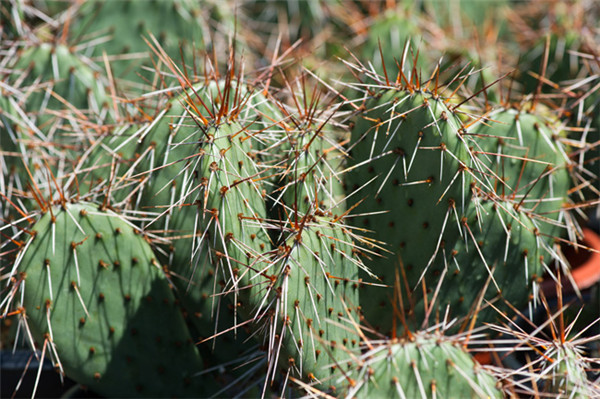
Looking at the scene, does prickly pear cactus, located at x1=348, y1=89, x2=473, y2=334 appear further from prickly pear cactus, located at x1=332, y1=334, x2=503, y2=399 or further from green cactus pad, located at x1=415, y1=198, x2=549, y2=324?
prickly pear cactus, located at x1=332, y1=334, x2=503, y2=399

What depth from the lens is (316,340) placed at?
1.21 m

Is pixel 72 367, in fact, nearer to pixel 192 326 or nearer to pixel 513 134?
pixel 192 326

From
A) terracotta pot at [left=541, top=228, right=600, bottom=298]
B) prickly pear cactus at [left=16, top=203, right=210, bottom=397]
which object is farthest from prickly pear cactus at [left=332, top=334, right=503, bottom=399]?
terracotta pot at [left=541, top=228, right=600, bottom=298]

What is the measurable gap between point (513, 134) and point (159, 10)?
1.26 metres

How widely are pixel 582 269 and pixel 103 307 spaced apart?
1.59 metres

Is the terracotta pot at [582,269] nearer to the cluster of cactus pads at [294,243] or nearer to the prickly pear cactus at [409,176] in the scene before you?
the cluster of cactus pads at [294,243]

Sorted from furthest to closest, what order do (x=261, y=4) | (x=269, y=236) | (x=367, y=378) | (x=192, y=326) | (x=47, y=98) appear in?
(x=261, y=4)
(x=47, y=98)
(x=192, y=326)
(x=269, y=236)
(x=367, y=378)

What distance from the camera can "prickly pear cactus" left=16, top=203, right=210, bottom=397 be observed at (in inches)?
51.8

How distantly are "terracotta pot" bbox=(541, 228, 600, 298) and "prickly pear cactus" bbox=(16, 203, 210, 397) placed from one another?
117 cm

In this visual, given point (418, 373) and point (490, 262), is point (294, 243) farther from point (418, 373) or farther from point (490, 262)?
point (490, 262)

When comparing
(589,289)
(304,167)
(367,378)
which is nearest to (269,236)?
(304,167)

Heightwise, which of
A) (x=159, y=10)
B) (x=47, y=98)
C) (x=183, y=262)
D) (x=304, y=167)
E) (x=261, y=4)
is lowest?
(x=183, y=262)

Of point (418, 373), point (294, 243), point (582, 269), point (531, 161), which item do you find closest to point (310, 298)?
point (294, 243)

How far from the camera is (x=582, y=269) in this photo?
2.14 meters
